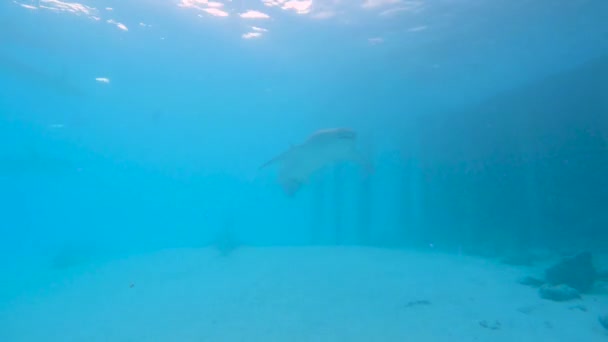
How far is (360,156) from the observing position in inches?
462

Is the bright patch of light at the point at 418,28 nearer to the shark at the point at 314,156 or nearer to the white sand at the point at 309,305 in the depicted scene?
the shark at the point at 314,156

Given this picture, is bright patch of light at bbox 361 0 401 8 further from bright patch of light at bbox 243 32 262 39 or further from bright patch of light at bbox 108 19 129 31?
bright patch of light at bbox 108 19 129 31

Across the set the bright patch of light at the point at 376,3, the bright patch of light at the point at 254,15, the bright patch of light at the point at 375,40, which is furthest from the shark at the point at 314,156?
the bright patch of light at the point at 375,40

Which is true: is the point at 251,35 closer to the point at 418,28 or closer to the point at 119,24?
the point at 119,24

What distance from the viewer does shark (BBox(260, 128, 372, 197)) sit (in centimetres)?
1032

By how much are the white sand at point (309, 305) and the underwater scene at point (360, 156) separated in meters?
0.08

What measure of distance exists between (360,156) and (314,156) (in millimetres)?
1553

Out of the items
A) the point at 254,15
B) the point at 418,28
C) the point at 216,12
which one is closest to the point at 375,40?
the point at 418,28

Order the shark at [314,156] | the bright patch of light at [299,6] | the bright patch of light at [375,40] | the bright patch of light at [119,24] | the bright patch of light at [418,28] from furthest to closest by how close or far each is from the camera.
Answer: the bright patch of light at [375,40], the bright patch of light at [418,28], the bright patch of light at [119,24], the bright patch of light at [299,6], the shark at [314,156]

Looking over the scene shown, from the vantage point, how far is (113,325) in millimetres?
9906

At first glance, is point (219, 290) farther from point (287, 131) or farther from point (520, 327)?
point (287, 131)

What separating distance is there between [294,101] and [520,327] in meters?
28.2

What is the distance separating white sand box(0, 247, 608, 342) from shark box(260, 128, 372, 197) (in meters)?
3.56

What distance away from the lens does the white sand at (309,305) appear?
7641 mm
